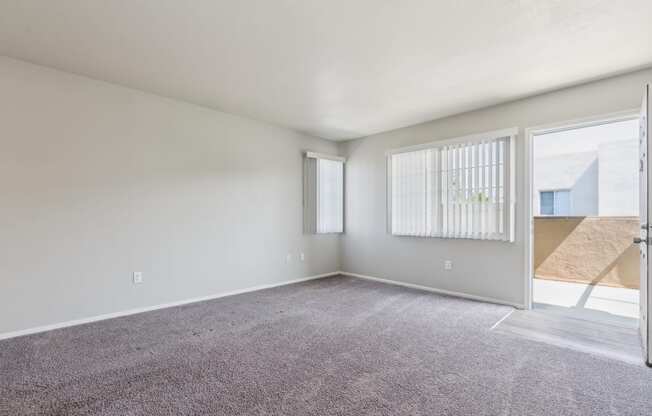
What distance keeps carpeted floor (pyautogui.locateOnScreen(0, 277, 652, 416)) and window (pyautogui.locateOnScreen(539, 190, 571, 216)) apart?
7108mm

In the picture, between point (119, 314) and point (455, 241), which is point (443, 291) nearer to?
point (455, 241)

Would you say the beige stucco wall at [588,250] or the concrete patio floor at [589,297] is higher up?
the beige stucco wall at [588,250]

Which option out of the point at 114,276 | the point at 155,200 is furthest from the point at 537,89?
the point at 114,276

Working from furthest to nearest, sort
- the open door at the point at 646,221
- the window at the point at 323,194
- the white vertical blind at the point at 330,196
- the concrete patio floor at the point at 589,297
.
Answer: the white vertical blind at the point at 330,196, the window at the point at 323,194, the concrete patio floor at the point at 589,297, the open door at the point at 646,221

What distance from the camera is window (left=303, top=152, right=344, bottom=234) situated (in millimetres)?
5203

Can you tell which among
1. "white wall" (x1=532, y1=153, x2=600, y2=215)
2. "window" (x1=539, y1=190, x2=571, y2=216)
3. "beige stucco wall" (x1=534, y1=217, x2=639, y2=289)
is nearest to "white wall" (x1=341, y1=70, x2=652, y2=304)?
"beige stucco wall" (x1=534, y1=217, x2=639, y2=289)

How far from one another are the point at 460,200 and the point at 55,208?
14.9ft

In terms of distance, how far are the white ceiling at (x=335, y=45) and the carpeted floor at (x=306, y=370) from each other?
8.12 ft

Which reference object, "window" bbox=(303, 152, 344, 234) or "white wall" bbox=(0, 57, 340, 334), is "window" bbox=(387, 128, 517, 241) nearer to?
"window" bbox=(303, 152, 344, 234)

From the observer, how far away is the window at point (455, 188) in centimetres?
383

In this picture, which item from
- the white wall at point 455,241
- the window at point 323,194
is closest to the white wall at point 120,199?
the window at point 323,194

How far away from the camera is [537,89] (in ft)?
11.2

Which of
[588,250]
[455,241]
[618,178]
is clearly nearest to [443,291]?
[455,241]

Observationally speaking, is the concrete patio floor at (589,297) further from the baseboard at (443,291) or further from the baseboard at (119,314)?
the baseboard at (119,314)
